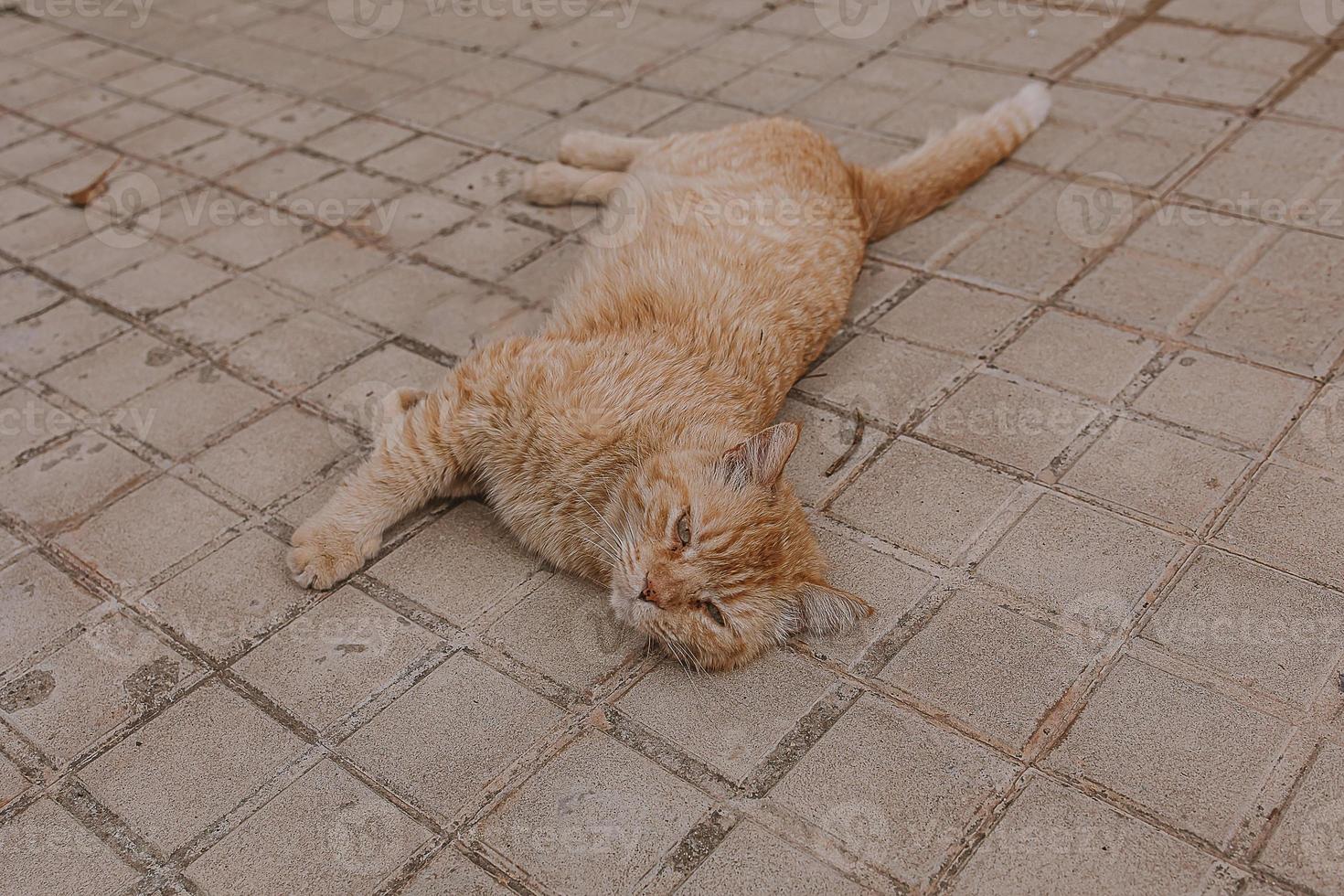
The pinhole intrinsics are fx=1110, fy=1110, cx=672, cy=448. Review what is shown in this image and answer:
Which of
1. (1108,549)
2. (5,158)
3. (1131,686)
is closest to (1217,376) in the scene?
(1108,549)

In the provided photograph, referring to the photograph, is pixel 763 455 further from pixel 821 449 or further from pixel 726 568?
pixel 821 449

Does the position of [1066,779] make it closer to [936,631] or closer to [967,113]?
[936,631]

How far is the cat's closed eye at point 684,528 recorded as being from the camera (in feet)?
9.89

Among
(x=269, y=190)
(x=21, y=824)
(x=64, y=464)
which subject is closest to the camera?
(x=21, y=824)

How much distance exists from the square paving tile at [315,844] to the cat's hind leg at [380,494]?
0.74m

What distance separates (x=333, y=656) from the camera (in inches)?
122

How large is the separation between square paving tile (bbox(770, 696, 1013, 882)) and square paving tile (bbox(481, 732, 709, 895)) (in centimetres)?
28

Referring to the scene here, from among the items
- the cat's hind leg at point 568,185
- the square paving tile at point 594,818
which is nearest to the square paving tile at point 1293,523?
the square paving tile at point 594,818

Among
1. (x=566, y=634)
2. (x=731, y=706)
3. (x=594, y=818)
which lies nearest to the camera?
(x=594, y=818)

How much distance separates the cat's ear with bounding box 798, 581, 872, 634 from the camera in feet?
9.64

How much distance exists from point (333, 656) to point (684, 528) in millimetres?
1049

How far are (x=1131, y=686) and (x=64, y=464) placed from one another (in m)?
3.47

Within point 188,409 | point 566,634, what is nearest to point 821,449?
point 566,634

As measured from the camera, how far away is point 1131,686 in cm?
291
